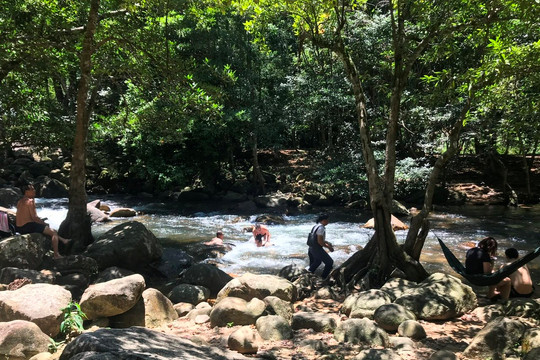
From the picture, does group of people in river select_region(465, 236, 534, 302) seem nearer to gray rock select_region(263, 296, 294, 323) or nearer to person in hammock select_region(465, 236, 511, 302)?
person in hammock select_region(465, 236, 511, 302)

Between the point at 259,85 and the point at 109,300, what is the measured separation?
14.5 metres

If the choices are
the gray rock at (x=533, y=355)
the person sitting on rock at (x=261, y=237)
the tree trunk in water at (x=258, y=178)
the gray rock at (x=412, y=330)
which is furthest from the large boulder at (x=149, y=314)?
the tree trunk in water at (x=258, y=178)

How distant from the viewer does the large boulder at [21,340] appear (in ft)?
15.4

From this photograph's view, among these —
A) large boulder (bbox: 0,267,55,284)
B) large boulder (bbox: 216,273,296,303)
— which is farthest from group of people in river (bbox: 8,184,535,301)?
large boulder (bbox: 216,273,296,303)

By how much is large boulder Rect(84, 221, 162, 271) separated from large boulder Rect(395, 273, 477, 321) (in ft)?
17.1

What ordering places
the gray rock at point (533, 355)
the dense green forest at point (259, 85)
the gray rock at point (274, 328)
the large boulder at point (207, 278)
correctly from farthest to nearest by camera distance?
the large boulder at point (207, 278)
the dense green forest at point (259, 85)
the gray rock at point (274, 328)
the gray rock at point (533, 355)

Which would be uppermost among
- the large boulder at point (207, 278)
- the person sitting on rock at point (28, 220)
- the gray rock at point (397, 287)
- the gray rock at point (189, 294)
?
the person sitting on rock at point (28, 220)

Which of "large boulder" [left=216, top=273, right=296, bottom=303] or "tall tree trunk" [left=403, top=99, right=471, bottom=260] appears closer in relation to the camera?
"large boulder" [left=216, top=273, right=296, bottom=303]

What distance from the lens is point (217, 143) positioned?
20172mm

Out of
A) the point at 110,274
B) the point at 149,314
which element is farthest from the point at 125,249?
the point at 149,314

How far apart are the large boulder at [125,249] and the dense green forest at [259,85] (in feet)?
4.46

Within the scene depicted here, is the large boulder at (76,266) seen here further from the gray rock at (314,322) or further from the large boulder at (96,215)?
the large boulder at (96,215)

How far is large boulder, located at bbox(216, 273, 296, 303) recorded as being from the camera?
7156mm

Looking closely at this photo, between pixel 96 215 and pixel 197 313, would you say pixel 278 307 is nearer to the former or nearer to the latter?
pixel 197 313
